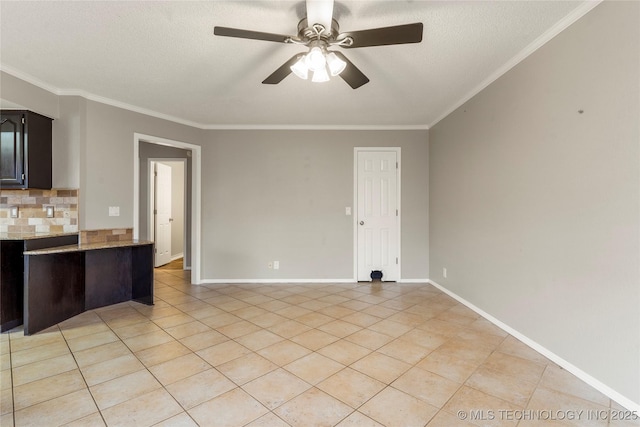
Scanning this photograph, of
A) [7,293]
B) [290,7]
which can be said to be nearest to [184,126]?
[7,293]

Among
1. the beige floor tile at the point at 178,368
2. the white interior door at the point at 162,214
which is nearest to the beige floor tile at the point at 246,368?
the beige floor tile at the point at 178,368

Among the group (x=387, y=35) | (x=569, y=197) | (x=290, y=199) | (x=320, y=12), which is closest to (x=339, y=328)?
(x=569, y=197)

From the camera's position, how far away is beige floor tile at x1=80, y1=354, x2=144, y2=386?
207 centimetres

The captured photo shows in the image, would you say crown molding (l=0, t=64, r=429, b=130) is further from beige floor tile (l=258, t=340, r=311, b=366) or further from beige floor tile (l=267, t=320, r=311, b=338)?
beige floor tile (l=258, t=340, r=311, b=366)

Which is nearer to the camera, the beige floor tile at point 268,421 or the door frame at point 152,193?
the beige floor tile at point 268,421

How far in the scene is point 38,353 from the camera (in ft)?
7.95

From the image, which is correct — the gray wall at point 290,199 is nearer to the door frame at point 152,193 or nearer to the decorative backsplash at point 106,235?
the decorative backsplash at point 106,235

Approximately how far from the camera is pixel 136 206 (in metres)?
3.89

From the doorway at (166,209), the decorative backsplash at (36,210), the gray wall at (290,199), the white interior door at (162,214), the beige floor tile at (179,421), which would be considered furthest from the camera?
the white interior door at (162,214)

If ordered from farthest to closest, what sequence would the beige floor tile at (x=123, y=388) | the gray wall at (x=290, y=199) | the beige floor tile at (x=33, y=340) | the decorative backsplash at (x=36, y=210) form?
the gray wall at (x=290, y=199)
the decorative backsplash at (x=36, y=210)
the beige floor tile at (x=33, y=340)
the beige floor tile at (x=123, y=388)

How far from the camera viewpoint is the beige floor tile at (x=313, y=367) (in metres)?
2.08

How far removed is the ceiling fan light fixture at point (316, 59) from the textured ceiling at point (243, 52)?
1.11 feet

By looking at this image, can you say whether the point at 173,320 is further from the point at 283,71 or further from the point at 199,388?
the point at 283,71

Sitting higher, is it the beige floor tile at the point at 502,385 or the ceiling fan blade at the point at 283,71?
the ceiling fan blade at the point at 283,71
